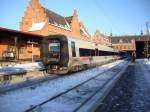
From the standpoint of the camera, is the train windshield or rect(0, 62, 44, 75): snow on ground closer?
rect(0, 62, 44, 75): snow on ground

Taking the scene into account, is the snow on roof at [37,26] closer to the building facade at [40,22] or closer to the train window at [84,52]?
the building facade at [40,22]

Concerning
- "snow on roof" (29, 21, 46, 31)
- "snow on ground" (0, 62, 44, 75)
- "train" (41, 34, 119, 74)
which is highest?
"snow on roof" (29, 21, 46, 31)

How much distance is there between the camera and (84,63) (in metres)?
26.0

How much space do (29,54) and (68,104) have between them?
34099mm

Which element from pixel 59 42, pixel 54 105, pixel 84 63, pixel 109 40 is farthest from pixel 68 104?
pixel 109 40

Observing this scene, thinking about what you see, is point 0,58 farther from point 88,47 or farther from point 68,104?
point 68,104

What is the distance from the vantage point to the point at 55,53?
21.5 m

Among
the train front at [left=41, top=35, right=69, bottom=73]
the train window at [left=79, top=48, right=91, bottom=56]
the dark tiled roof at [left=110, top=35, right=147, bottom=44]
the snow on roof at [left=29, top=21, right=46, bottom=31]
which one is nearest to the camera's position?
the train front at [left=41, top=35, right=69, bottom=73]

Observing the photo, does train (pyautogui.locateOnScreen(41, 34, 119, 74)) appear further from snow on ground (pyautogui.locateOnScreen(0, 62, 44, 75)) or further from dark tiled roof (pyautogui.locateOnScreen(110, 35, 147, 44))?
dark tiled roof (pyautogui.locateOnScreen(110, 35, 147, 44))

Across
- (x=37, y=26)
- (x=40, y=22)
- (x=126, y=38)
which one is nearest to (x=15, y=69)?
(x=37, y=26)

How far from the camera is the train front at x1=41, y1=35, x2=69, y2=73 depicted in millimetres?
20984

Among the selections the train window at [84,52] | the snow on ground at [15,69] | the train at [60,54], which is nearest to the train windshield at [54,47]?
the train at [60,54]

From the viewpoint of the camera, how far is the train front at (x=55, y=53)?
2098cm

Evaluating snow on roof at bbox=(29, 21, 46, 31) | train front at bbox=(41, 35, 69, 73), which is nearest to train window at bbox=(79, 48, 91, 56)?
train front at bbox=(41, 35, 69, 73)
